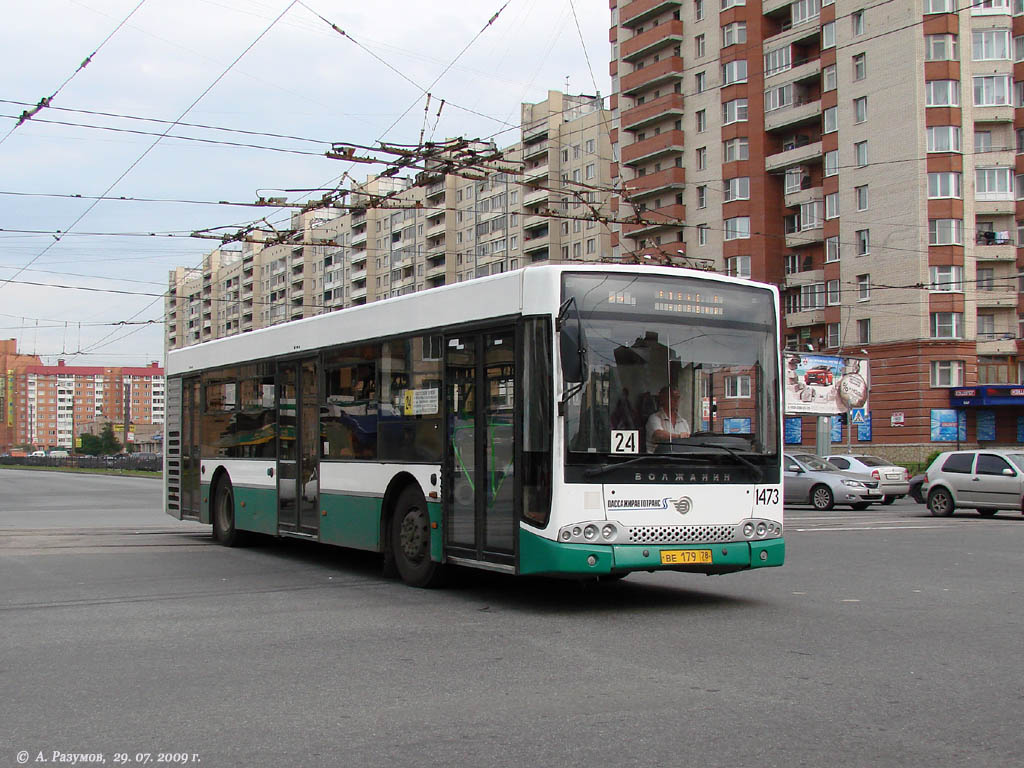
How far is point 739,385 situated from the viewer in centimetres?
990

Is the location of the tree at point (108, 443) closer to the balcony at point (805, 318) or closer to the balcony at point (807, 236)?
the balcony at point (805, 318)

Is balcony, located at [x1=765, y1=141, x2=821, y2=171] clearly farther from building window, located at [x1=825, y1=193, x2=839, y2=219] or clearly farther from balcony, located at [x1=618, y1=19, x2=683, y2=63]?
balcony, located at [x1=618, y1=19, x2=683, y2=63]

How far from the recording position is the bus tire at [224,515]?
15.6m

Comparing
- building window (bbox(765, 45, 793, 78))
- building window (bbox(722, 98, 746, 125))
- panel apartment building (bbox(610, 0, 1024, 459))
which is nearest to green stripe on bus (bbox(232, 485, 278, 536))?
panel apartment building (bbox(610, 0, 1024, 459))

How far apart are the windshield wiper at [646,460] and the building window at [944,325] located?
154 feet

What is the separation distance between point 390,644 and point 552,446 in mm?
2116

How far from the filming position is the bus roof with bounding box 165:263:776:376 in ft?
30.9

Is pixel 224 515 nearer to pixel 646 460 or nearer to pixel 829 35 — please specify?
pixel 646 460

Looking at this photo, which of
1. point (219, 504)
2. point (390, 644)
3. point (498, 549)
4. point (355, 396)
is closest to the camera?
point (390, 644)

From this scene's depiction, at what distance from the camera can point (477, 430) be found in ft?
32.8

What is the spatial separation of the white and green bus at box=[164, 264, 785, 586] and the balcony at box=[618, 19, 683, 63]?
60.7 meters

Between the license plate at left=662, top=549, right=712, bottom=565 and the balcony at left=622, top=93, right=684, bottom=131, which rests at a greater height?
the balcony at left=622, top=93, right=684, bottom=131

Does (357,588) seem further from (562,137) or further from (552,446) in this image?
(562,137)

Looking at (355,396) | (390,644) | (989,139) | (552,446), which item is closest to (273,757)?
(390,644)
